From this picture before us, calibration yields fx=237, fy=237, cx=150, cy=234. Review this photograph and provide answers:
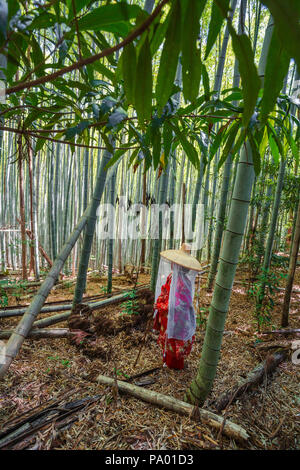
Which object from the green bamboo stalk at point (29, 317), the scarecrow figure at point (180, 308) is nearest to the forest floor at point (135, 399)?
the scarecrow figure at point (180, 308)

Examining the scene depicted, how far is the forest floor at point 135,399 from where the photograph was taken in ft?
3.49

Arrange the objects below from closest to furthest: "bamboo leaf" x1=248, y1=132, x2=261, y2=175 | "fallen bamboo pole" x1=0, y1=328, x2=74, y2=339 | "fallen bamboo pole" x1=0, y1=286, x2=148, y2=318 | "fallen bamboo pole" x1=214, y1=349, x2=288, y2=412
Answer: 1. "bamboo leaf" x1=248, y1=132, x2=261, y2=175
2. "fallen bamboo pole" x1=214, y1=349, x2=288, y2=412
3. "fallen bamboo pole" x1=0, y1=328, x2=74, y2=339
4. "fallen bamboo pole" x1=0, y1=286, x2=148, y2=318

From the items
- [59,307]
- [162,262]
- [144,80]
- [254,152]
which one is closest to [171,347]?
[162,262]

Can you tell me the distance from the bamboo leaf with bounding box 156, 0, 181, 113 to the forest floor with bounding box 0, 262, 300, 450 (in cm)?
132

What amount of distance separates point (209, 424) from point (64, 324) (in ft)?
5.25

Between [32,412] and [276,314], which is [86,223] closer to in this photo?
[32,412]

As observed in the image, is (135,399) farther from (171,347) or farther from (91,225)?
(91,225)

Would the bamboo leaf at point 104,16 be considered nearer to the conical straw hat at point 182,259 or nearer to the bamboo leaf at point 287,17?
the bamboo leaf at point 287,17

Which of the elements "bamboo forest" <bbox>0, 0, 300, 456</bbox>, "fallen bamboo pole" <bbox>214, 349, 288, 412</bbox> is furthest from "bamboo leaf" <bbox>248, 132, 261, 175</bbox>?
"fallen bamboo pole" <bbox>214, 349, 288, 412</bbox>

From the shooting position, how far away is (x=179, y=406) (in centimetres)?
120

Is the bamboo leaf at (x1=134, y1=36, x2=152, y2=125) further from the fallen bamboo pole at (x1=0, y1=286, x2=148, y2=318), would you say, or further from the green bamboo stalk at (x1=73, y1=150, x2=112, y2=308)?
the fallen bamboo pole at (x1=0, y1=286, x2=148, y2=318)

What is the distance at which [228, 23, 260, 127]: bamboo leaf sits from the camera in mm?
379

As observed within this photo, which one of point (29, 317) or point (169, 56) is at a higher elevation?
point (169, 56)

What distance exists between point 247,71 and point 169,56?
0.13 metres
